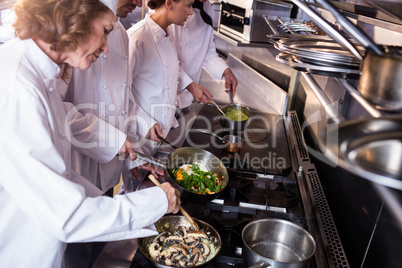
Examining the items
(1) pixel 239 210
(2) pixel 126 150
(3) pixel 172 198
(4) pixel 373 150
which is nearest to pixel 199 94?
(2) pixel 126 150

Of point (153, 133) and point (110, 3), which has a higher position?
point (110, 3)

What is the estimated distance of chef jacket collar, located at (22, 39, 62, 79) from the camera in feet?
3.60

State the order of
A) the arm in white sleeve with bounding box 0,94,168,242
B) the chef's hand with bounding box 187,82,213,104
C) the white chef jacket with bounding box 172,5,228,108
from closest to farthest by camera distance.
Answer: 1. the arm in white sleeve with bounding box 0,94,168,242
2. the chef's hand with bounding box 187,82,213,104
3. the white chef jacket with bounding box 172,5,228,108

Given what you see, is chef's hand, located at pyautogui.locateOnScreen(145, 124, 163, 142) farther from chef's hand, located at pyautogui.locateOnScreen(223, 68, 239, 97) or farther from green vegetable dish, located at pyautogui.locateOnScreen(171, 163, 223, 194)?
chef's hand, located at pyautogui.locateOnScreen(223, 68, 239, 97)

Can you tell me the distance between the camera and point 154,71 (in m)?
2.25

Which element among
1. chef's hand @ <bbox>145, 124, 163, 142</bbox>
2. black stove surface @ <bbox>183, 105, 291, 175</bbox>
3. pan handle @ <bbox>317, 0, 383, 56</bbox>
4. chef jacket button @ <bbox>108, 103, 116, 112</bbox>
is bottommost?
black stove surface @ <bbox>183, 105, 291, 175</bbox>

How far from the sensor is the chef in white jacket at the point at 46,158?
0.96 metres

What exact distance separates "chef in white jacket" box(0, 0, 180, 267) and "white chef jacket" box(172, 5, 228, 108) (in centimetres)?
161

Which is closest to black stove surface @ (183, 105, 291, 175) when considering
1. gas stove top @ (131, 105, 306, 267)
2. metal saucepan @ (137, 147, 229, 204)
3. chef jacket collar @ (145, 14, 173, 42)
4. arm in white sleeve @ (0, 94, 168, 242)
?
gas stove top @ (131, 105, 306, 267)

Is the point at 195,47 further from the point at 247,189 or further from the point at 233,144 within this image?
the point at 247,189

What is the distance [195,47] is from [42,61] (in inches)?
76.5

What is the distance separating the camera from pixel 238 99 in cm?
318

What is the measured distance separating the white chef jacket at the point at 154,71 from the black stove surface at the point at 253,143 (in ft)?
0.74

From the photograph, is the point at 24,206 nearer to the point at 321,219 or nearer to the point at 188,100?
the point at 321,219
